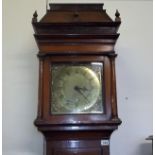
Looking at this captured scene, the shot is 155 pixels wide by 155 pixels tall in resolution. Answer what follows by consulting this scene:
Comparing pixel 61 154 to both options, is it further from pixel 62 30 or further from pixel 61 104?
pixel 62 30

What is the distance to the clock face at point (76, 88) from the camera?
1.52m

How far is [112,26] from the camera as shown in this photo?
152 centimetres

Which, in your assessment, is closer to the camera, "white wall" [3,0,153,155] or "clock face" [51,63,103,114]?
"clock face" [51,63,103,114]

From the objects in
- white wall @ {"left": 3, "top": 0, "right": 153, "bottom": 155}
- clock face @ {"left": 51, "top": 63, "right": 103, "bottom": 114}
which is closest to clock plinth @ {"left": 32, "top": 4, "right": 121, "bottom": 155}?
clock face @ {"left": 51, "top": 63, "right": 103, "bottom": 114}

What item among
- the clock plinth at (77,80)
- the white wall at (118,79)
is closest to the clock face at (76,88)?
the clock plinth at (77,80)

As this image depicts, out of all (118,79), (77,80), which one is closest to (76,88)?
(77,80)

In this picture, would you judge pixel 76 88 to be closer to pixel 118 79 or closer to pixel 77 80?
pixel 77 80

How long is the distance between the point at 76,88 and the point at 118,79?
1.58ft

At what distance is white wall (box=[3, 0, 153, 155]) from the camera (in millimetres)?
1881

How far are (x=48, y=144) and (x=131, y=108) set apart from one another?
0.65 meters

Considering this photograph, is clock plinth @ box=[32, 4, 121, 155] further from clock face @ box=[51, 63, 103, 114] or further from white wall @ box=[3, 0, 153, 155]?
white wall @ box=[3, 0, 153, 155]

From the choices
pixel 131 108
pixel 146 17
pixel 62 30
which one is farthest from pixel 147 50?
pixel 62 30

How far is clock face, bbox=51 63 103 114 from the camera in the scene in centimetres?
152

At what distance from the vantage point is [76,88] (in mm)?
A: 1542
